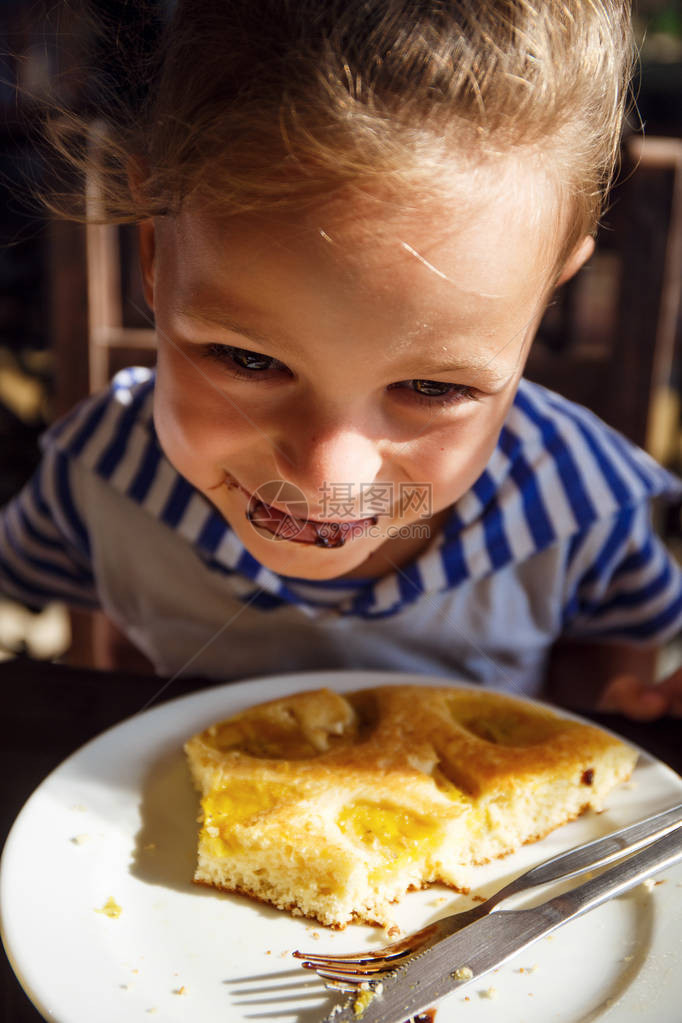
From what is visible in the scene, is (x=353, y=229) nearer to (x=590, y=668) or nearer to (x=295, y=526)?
(x=295, y=526)

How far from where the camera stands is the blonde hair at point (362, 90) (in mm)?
397

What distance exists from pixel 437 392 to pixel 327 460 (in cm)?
8

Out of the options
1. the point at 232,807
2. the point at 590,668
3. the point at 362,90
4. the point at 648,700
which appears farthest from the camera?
the point at 590,668

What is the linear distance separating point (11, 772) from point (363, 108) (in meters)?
0.46

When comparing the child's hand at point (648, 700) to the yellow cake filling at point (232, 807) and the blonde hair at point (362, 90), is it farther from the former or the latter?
the blonde hair at point (362, 90)

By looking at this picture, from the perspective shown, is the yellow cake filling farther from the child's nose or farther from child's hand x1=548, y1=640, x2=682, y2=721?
child's hand x1=548, y1=640, x2=682, y2=721

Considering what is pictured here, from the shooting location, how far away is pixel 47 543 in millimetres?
970

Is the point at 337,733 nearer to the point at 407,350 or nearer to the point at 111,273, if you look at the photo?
the point at 407,350

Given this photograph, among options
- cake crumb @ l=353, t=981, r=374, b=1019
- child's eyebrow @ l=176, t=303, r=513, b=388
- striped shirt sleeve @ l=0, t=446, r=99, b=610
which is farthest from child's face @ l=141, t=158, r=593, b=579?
striped shirt sleeve @ l=0, t=446, r=99, b=610

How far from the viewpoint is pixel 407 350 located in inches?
17.2

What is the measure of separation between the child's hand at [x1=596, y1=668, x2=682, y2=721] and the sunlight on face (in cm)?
29

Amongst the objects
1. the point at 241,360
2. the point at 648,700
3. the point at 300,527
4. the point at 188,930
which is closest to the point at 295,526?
the point at 300,527

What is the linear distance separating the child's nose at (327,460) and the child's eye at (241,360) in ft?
0.13

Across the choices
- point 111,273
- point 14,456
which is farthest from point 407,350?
point 14,456
